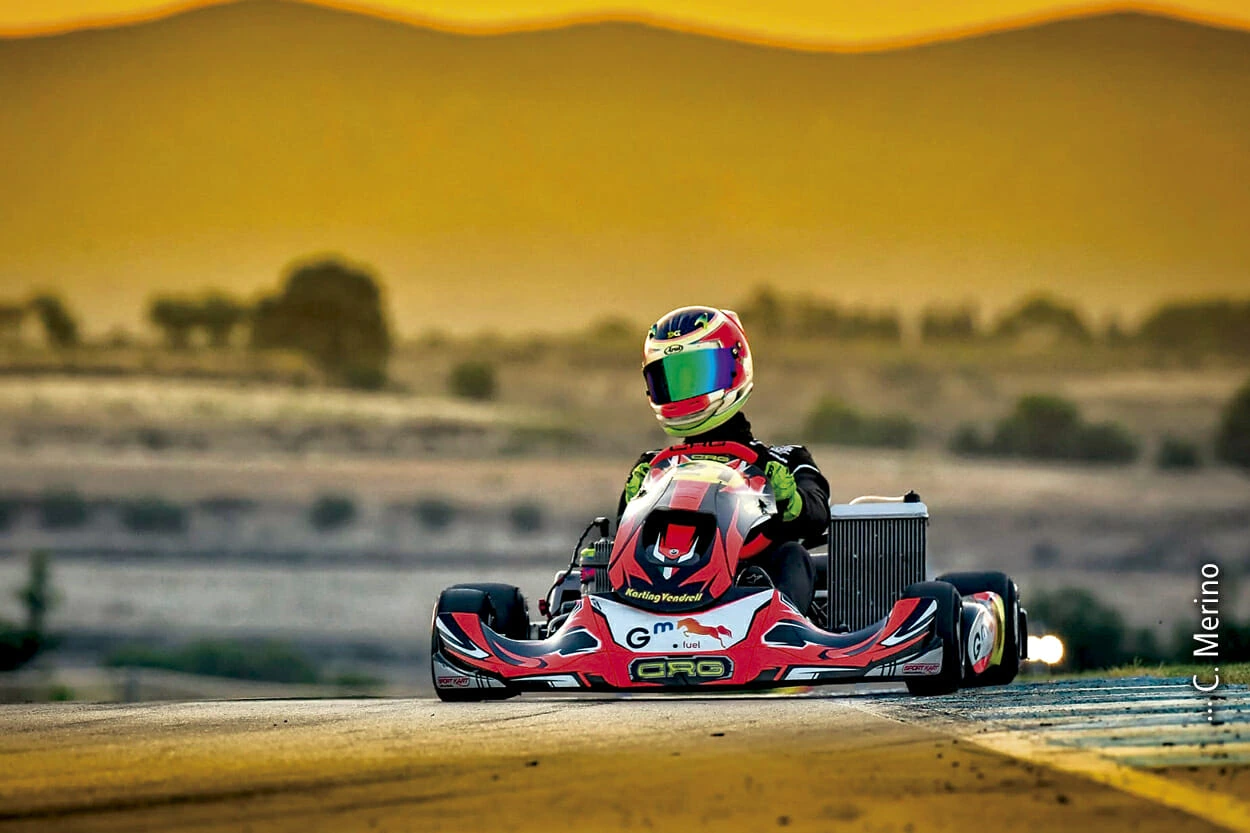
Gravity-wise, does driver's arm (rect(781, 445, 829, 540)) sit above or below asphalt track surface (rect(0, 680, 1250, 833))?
above

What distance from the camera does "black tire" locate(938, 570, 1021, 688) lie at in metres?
17.3

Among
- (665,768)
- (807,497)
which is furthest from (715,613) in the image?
(665,768)

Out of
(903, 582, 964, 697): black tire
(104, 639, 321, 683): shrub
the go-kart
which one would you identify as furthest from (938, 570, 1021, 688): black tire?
(104, 639, 321, 683): shrub

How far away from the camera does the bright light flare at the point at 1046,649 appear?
701 inches

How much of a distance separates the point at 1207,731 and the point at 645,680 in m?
4.06

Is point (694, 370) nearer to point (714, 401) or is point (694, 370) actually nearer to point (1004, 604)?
point (714, 401)

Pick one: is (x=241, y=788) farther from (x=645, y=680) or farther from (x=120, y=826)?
(x=645, y=680)

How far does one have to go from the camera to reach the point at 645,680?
14484 mm

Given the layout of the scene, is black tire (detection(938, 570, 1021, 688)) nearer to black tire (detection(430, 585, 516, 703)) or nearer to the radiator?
the radiator

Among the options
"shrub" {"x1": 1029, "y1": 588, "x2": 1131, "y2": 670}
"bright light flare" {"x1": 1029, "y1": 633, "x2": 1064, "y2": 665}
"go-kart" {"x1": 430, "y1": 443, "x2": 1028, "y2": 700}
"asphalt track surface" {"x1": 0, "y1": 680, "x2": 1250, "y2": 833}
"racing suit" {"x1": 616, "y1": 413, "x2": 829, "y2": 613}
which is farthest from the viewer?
"shrub" {"x1": 1029, "y1": 588, "x2": 1131, "y2": 670}

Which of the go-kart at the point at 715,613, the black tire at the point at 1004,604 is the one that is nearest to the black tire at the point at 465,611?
the go-kart at the point at 715,613

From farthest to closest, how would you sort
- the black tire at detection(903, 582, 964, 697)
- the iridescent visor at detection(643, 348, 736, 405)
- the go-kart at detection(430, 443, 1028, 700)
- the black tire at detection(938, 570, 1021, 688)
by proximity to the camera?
the black tire at detection(938, 570, 1021, 688), the iridescent visor at detection(643, 348, 736, 405), the black tire at detection(903, 582, 964, 697), the go-kart at detection(430, 443, 1028, 700)

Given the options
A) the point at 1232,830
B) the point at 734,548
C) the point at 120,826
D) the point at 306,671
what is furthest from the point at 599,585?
the point at 306,671

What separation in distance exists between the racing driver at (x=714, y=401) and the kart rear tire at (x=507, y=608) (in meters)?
0.98
